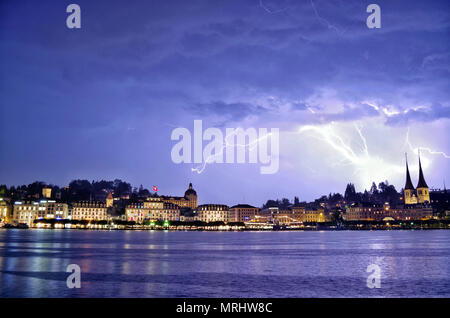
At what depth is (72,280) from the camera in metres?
29.9

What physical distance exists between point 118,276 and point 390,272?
22463mm
